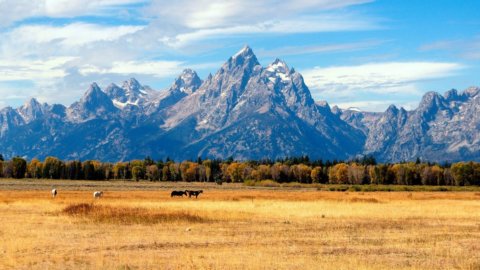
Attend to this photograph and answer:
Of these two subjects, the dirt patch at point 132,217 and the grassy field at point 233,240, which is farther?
the dirt patch at point 132,217

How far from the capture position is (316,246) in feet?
106

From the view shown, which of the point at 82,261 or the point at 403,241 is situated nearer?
the point at 82,261

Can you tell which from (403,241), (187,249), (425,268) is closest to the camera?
(425,268)

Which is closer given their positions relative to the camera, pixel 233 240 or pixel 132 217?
pixel 233 240

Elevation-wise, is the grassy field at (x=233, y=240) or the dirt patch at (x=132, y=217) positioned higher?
the dirt patch at (x=132, y=217)

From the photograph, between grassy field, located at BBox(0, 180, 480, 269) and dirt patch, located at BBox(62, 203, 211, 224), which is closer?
grassy field, located at BBox(0, 180, 480, 269)

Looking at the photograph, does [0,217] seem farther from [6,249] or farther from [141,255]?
[141,255]

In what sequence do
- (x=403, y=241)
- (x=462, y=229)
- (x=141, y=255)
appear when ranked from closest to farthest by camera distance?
(x=141, y=255) < (x=403, y=241) < (x=462, y=229)

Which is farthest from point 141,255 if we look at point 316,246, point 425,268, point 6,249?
point 425,268

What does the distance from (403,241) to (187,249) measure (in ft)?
40.4

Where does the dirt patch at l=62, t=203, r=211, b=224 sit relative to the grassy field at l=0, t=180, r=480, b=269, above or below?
above

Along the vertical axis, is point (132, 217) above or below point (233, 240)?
above

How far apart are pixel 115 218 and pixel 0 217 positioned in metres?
9.43

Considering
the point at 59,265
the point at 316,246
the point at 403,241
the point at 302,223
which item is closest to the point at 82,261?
the point at 59,265
